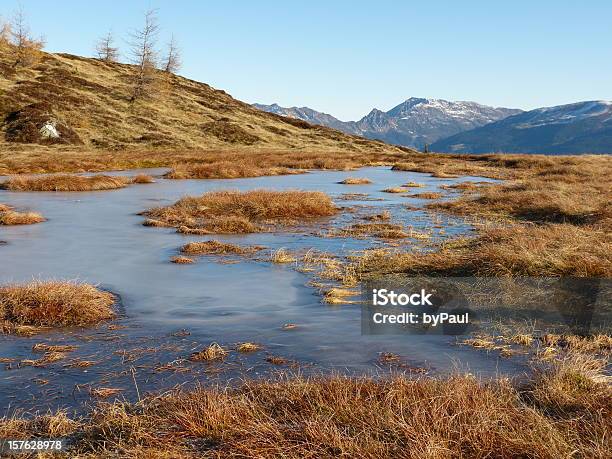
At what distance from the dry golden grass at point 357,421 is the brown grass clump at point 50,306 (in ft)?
12.9

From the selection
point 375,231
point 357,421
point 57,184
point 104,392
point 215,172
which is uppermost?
point 215,172

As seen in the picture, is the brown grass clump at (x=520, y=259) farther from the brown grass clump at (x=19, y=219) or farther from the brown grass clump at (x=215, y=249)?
the brown grass clump at (x=19, y=219)

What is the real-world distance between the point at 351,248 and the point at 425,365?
9906 mm

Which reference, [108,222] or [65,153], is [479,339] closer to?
[108,222]

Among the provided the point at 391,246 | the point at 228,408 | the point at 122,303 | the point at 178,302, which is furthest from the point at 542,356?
the point at 391,246

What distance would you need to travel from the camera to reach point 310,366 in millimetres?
8094

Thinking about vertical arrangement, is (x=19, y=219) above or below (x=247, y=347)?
above

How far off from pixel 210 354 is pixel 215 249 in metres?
9.51

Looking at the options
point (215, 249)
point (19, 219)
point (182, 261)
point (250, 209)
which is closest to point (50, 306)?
point (182, 261)

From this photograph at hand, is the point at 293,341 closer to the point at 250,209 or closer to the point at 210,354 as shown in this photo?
the point at 210,354

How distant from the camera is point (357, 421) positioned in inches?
226

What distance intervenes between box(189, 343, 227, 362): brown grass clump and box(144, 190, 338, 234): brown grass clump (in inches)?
568

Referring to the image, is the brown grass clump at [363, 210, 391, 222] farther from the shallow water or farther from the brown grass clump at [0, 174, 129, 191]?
the brown grass clump at [0, 174, 129, 191]

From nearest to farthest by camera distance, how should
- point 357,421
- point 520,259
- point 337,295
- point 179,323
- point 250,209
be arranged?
point 357,421 → point 179,323 → point 337,295 → point 520,259 → point 250,209
